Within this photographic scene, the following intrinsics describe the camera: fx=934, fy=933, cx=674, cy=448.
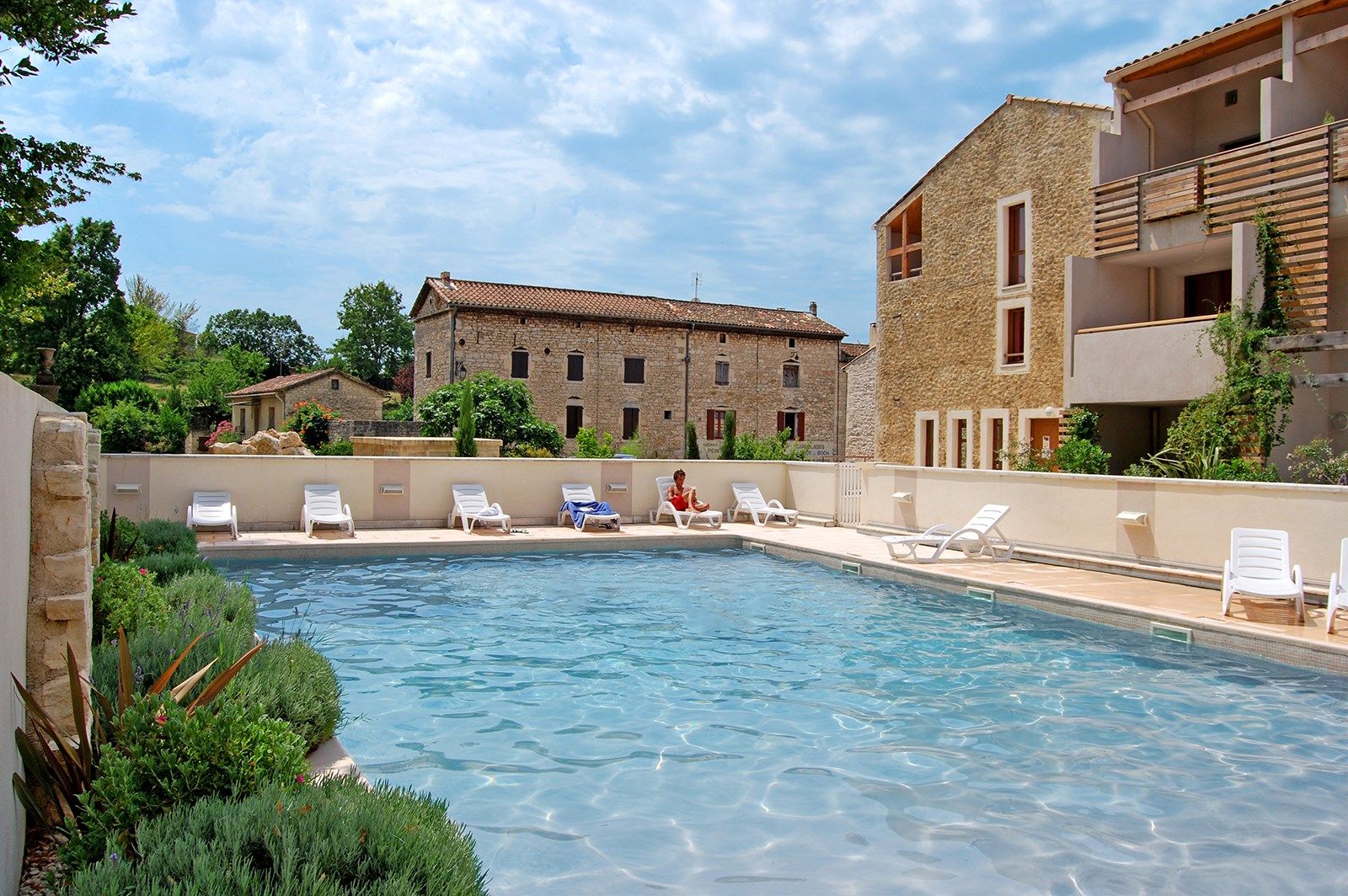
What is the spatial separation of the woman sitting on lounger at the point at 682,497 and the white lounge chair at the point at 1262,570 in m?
8.36

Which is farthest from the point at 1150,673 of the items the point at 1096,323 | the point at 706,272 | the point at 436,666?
the point at 706,272

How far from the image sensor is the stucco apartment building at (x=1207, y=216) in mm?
15258

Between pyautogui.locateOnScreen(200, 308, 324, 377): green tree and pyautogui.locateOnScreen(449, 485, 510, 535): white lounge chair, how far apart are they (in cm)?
6291

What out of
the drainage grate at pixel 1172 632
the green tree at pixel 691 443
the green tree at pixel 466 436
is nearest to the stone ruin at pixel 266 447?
the green tree at pixel 466 436

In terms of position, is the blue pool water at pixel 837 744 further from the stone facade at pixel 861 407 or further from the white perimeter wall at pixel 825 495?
the stone facade at pixel 861 407

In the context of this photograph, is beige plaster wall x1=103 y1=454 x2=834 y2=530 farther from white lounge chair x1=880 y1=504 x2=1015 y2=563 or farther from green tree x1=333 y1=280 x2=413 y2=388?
green tree x1=333 y1=280 x2=413 y2=388

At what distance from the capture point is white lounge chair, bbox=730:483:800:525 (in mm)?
16297

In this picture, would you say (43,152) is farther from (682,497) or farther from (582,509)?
(682,497)

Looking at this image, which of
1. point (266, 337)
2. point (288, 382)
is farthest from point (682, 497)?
point (266, 337)

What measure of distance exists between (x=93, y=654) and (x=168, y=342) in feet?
220

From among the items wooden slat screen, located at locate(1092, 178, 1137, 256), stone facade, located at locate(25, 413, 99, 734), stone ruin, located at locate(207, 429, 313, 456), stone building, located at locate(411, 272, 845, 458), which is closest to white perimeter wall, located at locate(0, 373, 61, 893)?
stone facade, located at locate(25, 413, 99, 734)

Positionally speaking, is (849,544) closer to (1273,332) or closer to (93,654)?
(1273,332)

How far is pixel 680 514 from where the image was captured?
15.6 metres

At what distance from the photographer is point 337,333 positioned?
7644 cm
